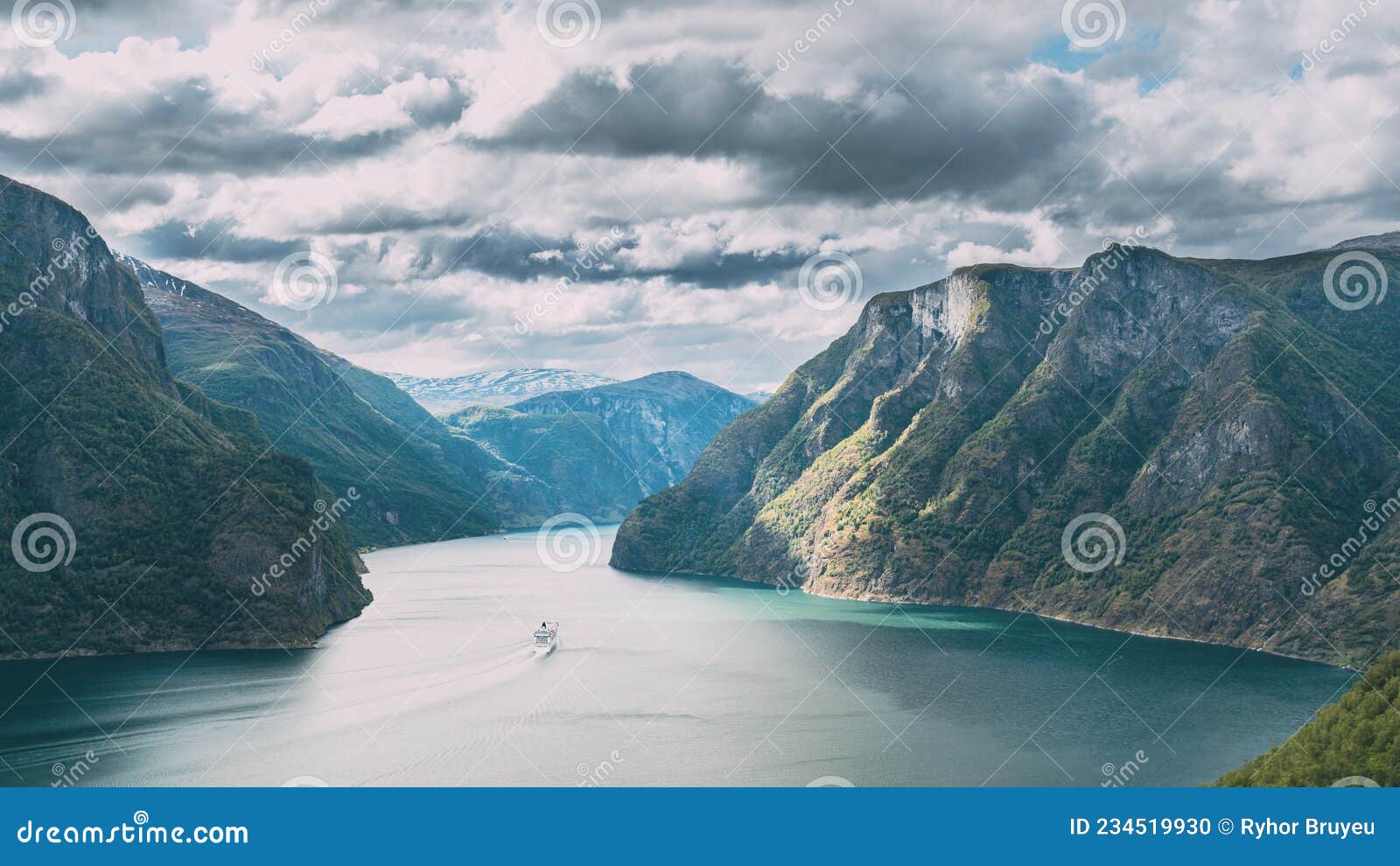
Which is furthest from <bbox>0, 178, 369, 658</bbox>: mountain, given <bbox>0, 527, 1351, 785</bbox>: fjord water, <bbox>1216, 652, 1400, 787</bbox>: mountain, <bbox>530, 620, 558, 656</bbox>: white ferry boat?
<bbox>1216, 652, 1400, 787</bbox>: mountain

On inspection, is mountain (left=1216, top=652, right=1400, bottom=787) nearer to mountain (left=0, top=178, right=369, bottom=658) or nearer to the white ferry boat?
the white ferry boat

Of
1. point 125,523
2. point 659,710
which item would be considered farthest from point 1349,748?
point 125,523

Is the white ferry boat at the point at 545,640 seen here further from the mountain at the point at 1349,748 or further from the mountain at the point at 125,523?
the mountain at the point at 1349,748

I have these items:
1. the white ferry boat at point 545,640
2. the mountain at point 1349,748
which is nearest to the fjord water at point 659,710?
the white ferry boat at point 545,640

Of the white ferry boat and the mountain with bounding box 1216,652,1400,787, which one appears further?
the white ferry boat

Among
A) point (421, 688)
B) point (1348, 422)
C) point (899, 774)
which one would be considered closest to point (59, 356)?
point (421, 688)

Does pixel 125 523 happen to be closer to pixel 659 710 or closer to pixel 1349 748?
pixel 659 710

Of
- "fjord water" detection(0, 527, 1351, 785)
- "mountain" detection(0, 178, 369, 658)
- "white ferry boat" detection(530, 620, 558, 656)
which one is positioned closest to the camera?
"fjord water" detection(0, 527, 1351, 785)
